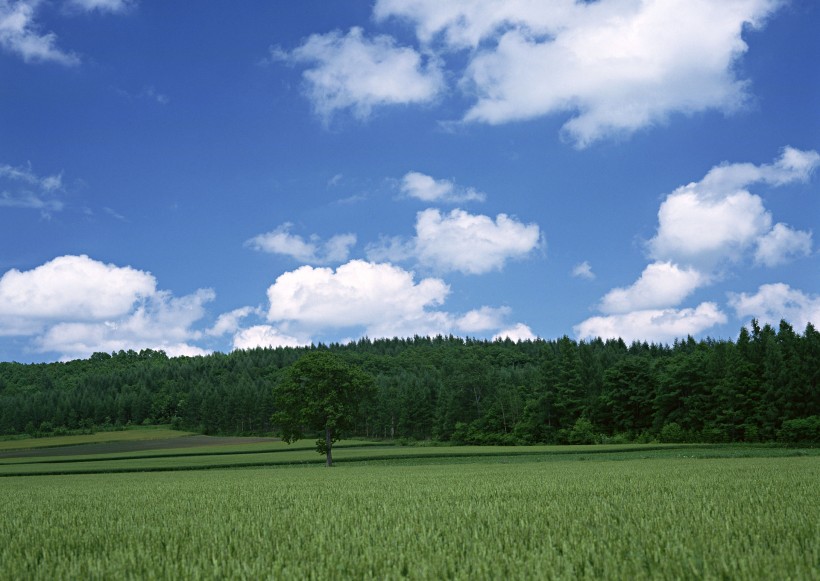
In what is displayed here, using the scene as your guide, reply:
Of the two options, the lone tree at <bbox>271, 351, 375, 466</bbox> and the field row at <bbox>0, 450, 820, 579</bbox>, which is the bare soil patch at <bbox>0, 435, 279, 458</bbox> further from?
the field row at <bbox>0, 450, 820, 579</bbox>

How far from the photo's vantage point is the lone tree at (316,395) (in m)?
57.2

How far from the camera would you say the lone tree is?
57.2 meters

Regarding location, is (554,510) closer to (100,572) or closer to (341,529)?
(341,529)

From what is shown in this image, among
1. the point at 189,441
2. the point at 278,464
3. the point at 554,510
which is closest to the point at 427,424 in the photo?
the point at 189,441

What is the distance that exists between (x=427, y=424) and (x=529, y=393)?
29.2 metres

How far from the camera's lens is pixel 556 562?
270 inches

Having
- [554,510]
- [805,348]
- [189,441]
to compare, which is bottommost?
[189,441]

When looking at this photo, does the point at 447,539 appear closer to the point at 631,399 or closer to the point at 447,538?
the point at 447,538

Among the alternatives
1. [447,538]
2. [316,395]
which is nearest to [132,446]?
[316,395]

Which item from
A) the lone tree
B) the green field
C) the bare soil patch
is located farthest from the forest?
the green field

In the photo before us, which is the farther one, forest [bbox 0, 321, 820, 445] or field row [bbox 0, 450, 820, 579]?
forest [bbox 0, 321, 820, 445]

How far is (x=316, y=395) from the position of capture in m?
57.9

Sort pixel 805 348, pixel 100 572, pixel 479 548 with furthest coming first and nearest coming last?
pixel 805 348 → pixel 479 548 → pixel 100 572

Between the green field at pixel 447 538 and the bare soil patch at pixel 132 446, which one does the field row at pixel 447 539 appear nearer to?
the green field at pixel 447 538
